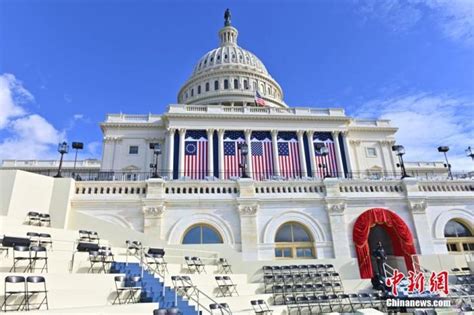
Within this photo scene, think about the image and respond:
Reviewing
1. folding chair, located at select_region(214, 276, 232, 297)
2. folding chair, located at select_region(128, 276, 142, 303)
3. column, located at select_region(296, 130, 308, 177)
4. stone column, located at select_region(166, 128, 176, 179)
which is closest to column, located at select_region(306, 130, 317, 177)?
column, located at select_region(296, 130, 308, 177)

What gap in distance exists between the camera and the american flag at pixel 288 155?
33.9m

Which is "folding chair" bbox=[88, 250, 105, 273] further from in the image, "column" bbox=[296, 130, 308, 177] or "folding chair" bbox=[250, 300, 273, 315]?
"column" bbox=[296, 130, 308, 177]

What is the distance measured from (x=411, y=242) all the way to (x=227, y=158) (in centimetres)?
2118

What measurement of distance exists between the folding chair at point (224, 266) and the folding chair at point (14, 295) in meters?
8.07

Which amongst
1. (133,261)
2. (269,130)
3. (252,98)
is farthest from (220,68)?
Answer: (133,261)

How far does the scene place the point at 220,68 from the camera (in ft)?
202

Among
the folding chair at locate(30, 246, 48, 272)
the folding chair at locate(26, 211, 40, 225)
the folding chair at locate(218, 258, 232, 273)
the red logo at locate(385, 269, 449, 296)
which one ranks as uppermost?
the folding chair at locate(26, 211, 40, 225)

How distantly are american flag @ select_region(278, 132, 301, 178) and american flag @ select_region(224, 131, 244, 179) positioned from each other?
500cm

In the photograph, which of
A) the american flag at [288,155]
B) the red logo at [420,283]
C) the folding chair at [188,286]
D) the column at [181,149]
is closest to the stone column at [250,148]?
the american flag at [288,155]

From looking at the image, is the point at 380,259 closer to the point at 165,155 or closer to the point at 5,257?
the point at 5,257

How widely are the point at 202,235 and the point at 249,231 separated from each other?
2633 millimetres

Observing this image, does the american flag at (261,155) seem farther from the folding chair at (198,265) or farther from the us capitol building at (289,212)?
the folding chair at (198,265)

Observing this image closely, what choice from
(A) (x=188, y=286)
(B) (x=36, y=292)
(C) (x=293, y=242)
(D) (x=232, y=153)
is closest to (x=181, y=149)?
(D) (x=232, y=153)

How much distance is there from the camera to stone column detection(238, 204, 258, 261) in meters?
15.7
